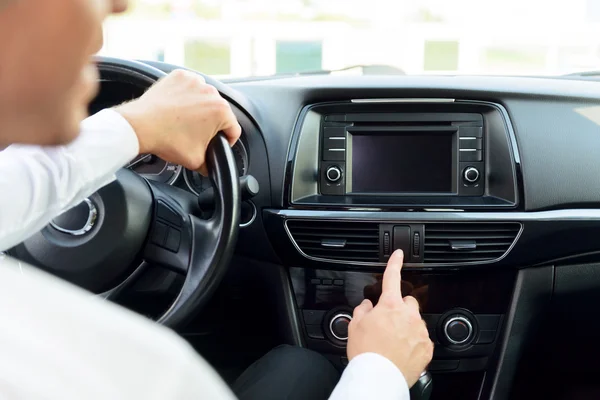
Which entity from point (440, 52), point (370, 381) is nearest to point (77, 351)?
point (370, 381)

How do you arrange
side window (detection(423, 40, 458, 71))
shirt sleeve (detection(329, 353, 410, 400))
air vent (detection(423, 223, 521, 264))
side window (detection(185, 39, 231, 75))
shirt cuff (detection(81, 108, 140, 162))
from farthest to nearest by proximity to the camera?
side window (detection(423, 40, 458, 71)), side window (detection(185, 39, 231, 75)), air vent (detection(423, 223, 521, 264)), shirt cuff (detection(81, 108, 140, 162)), shirt sleeve (detection(329, 353, 410, 400))

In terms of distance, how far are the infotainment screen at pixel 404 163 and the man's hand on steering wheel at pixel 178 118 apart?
0.57 metres

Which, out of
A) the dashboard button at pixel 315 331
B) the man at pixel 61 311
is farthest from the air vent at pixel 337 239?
the man at pixel 61 311

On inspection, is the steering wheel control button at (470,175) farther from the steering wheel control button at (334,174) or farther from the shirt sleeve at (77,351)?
the shirt sleeve at (77,351)

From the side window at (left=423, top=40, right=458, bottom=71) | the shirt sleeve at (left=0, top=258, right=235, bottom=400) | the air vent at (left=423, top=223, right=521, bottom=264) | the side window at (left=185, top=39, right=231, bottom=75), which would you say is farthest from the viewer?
the side window at (left=423, top=40, right=458, bottom=71)

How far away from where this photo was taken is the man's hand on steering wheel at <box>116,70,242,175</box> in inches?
51.3

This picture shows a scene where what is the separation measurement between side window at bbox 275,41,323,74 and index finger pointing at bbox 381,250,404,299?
2.71 ft

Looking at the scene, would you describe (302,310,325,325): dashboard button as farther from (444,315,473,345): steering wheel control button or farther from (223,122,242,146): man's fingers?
(223,122,242,146): man's fingers

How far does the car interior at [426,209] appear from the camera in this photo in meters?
1.77

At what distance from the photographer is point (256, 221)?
1814 mm

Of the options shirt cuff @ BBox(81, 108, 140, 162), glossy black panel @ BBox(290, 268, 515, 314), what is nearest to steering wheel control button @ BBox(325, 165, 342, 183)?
glossy black panel @ BBox(290, 268, 515, 314)

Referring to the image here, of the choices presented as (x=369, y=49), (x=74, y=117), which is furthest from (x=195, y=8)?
(x=74, y=117)

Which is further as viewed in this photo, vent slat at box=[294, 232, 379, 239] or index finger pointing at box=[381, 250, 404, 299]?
vent slat at box=[294, 232, 379, 239]

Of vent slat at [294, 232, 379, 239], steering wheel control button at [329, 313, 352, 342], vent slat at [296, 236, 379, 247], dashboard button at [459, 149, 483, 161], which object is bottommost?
steering wheel control button at [329, 313, 352, 342]
